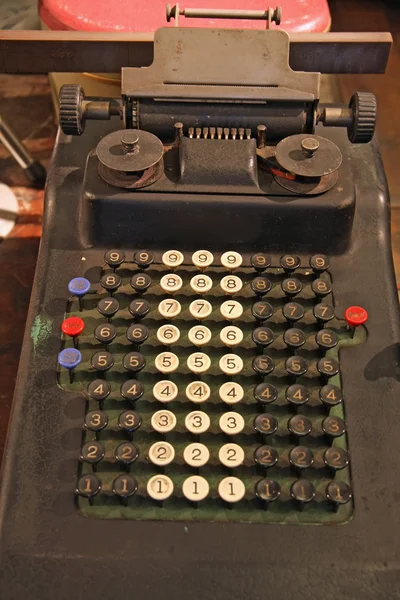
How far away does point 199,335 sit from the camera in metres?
1.43

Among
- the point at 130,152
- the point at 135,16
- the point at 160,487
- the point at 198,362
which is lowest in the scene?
the point at 160,487

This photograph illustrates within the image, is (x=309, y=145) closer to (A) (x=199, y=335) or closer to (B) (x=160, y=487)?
(A) (x=199, y=335)

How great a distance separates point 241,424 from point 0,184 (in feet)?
4.72

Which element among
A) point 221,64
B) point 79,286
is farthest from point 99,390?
point 221,64

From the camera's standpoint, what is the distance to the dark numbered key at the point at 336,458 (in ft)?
4.20

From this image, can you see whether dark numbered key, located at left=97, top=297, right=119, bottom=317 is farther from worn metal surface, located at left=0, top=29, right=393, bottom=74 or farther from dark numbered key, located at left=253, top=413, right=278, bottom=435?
worn metal surface, located at left=0, top=29, right=393, bottom=74

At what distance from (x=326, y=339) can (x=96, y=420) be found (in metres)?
0.55

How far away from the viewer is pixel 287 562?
1.22 m

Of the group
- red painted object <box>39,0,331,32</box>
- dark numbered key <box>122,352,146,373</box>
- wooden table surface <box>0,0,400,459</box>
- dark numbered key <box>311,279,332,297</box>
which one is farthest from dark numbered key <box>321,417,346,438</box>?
red painted object <box>39,0,331,32</box>

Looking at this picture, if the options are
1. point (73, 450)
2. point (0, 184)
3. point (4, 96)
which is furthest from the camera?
point (4, 96)

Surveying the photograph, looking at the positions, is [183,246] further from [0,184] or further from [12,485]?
[0,184]

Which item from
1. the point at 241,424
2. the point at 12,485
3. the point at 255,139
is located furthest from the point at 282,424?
the point at 255,139

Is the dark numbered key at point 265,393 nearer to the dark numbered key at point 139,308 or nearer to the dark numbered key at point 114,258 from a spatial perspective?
the dark numbered key at point 139,308

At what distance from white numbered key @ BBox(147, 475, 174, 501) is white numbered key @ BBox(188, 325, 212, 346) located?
0.31 m
